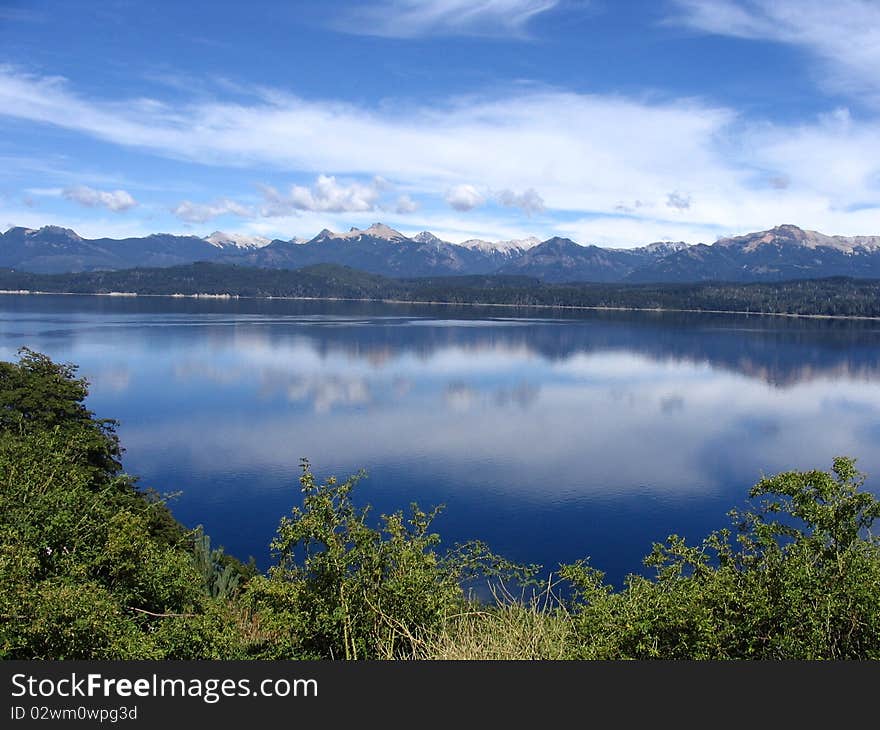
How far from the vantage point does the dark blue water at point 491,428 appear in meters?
50.6

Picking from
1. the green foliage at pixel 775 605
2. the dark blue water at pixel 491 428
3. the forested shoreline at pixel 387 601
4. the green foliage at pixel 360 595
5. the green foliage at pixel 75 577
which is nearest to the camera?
the green foliage at pixel 75 577

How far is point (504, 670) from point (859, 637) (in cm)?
952

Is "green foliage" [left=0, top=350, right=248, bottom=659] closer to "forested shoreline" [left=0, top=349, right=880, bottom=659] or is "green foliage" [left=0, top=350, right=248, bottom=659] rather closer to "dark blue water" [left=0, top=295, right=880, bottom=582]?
"forested shoreline" [left=0, top=349, right=880, bottom=659]

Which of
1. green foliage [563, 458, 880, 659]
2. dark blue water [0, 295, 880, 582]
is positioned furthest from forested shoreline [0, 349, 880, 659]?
dark blue water [0, 295, 880, 582]

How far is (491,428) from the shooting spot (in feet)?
252

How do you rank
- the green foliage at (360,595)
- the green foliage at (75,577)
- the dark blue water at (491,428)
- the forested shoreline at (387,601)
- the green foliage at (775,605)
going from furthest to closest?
1. the dark blue water at (491,428)
2. the green foliage at (360,595)
3. the green foliage at (775,605)
4. the forested shoreline at (387,601)
5. the green foliage at (75,577)

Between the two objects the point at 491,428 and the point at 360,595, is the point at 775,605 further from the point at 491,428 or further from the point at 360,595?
the point at 491,428

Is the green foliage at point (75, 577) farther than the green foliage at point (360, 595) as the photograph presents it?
No

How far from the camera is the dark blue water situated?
50.6m

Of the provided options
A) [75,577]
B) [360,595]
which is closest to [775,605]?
[360,595]

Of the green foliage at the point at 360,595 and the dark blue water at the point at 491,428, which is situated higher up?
the green foliage at the point at 360,595

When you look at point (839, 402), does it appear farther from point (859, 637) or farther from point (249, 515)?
point (859, 637)

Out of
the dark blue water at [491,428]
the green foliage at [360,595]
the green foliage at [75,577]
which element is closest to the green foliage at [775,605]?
the green foliage at [360,595]

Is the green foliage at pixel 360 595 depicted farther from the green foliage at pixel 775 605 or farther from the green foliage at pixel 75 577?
the green foliage at pixel 775 605
